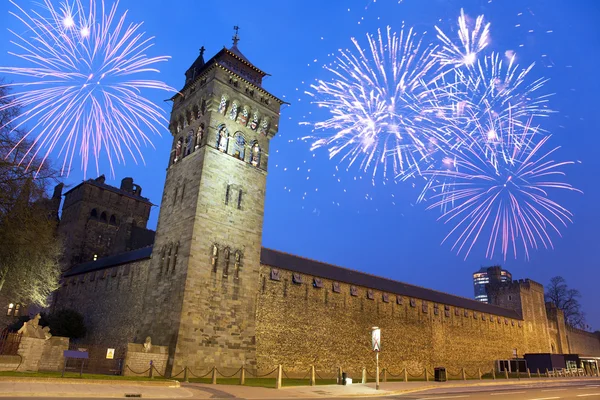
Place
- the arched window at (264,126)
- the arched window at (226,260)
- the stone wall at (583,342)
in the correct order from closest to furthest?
1. the arched window at (226,260)
2. the arched window at (264,126)
3. the stone wall at (583,342)

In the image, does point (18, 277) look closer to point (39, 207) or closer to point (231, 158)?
point (39, 207)

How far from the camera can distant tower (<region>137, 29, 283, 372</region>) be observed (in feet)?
→ 84.8

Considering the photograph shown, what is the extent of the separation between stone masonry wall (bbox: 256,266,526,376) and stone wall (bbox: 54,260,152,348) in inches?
360

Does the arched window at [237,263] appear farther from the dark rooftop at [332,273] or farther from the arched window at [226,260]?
the dark rooftop at [332,273]

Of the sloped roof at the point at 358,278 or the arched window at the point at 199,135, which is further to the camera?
the sloped roof at the point at 358,278

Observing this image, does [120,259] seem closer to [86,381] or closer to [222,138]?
[222,138]

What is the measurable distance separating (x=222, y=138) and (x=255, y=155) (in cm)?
315

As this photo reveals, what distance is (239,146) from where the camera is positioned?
105 ft

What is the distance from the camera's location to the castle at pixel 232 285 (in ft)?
87.5

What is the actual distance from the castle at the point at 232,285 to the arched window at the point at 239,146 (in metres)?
0.09

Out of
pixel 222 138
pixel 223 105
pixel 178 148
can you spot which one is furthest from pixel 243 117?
pixel 178 148

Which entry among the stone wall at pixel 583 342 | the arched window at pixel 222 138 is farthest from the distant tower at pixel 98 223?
the stone wall at pixel 583 342

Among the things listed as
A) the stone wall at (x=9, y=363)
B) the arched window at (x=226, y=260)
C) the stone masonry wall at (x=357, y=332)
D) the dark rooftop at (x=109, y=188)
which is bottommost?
the stone wall at (x=9, y=363)

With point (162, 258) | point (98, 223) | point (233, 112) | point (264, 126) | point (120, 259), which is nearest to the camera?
point (162, 258)
